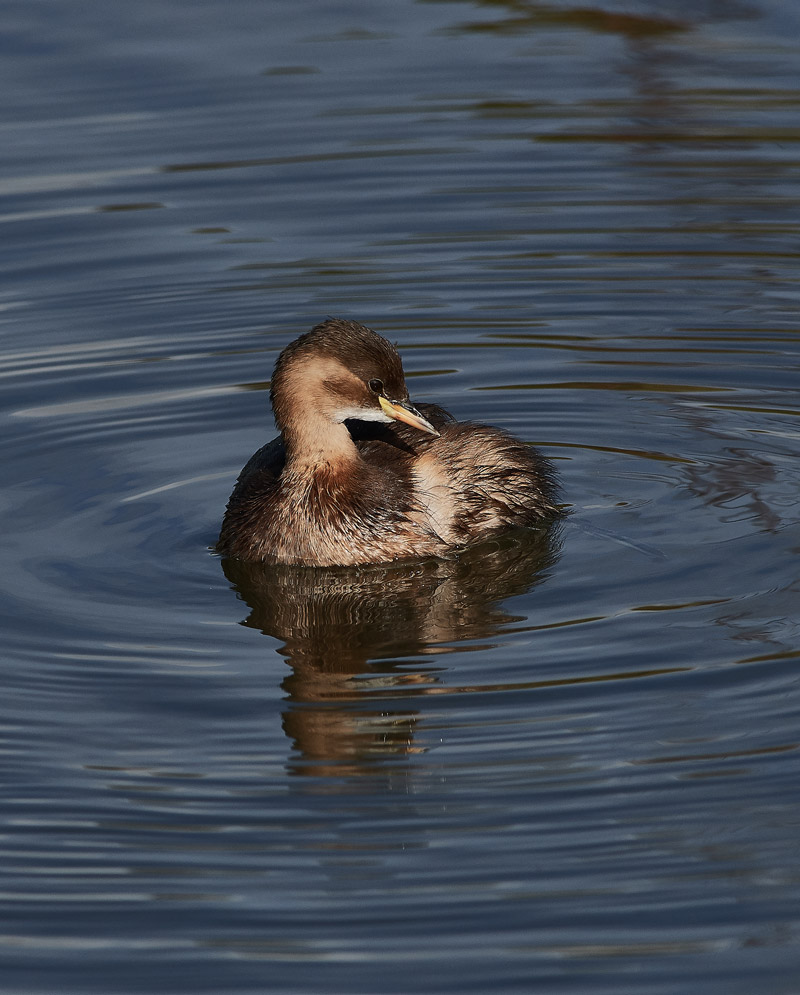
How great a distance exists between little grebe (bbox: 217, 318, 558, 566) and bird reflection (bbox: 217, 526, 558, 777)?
0.12 m

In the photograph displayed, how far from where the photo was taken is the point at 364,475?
934 centimetres

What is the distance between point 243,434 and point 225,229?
340 cm

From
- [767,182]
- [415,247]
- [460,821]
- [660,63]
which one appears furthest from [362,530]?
[660,63]

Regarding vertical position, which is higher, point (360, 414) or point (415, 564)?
point (360, 414)

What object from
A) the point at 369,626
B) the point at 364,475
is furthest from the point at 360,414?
the point at 369,626

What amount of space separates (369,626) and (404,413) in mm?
1191

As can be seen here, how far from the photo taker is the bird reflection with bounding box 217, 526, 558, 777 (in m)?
7.34

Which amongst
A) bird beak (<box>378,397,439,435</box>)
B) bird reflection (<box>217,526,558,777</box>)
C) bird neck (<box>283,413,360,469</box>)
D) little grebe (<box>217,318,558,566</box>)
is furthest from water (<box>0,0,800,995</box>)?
bird beak (<box>378,397,439,435</box>)

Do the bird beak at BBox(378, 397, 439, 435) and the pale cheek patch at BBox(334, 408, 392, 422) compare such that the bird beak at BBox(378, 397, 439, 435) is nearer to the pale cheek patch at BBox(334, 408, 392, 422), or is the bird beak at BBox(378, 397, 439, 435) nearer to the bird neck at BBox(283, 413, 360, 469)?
the pale cheek patch at BBox(334, 408, 392, 422)

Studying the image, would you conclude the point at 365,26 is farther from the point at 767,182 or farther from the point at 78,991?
the point at 78,991

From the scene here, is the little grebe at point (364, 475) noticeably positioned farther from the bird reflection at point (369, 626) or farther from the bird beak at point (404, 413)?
the bird reflection at point (369, 626)

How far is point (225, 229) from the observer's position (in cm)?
1390

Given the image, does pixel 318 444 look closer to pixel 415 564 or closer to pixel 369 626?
pixel 415 564

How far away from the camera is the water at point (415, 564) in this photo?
242 inches
